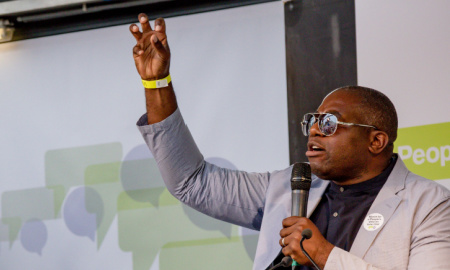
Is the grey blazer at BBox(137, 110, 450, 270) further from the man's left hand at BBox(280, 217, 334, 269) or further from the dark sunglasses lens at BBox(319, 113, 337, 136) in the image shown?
the dark sunglasses lens at BBox(319, 113, 337, 136)

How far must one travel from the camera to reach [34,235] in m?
4.55

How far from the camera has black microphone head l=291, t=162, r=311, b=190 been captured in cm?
272

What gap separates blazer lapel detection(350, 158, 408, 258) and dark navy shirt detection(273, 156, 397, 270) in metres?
0.06

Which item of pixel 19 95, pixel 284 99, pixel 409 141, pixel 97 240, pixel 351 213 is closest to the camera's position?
pixel 351 213

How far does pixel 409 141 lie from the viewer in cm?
378

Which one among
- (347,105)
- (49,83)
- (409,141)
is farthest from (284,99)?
(49,83)

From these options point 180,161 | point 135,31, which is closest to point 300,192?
point 180,161

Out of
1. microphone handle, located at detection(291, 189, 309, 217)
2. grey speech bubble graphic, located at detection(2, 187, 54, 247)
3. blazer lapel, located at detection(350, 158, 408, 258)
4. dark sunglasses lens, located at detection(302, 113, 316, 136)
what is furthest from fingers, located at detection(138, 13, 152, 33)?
grey speech bubble graphic, located at detection(2, 187, 54, 247)

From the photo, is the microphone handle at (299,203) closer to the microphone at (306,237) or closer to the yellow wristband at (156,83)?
the microphone at (306,237)

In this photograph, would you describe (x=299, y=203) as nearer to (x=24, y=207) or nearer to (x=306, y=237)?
(x=306, y=237)

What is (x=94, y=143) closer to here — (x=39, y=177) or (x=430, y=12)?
(x=39, y=177)

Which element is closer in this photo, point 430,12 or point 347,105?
point 347,105

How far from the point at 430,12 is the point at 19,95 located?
2.45 m

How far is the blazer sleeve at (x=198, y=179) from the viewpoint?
3064 millimetres
